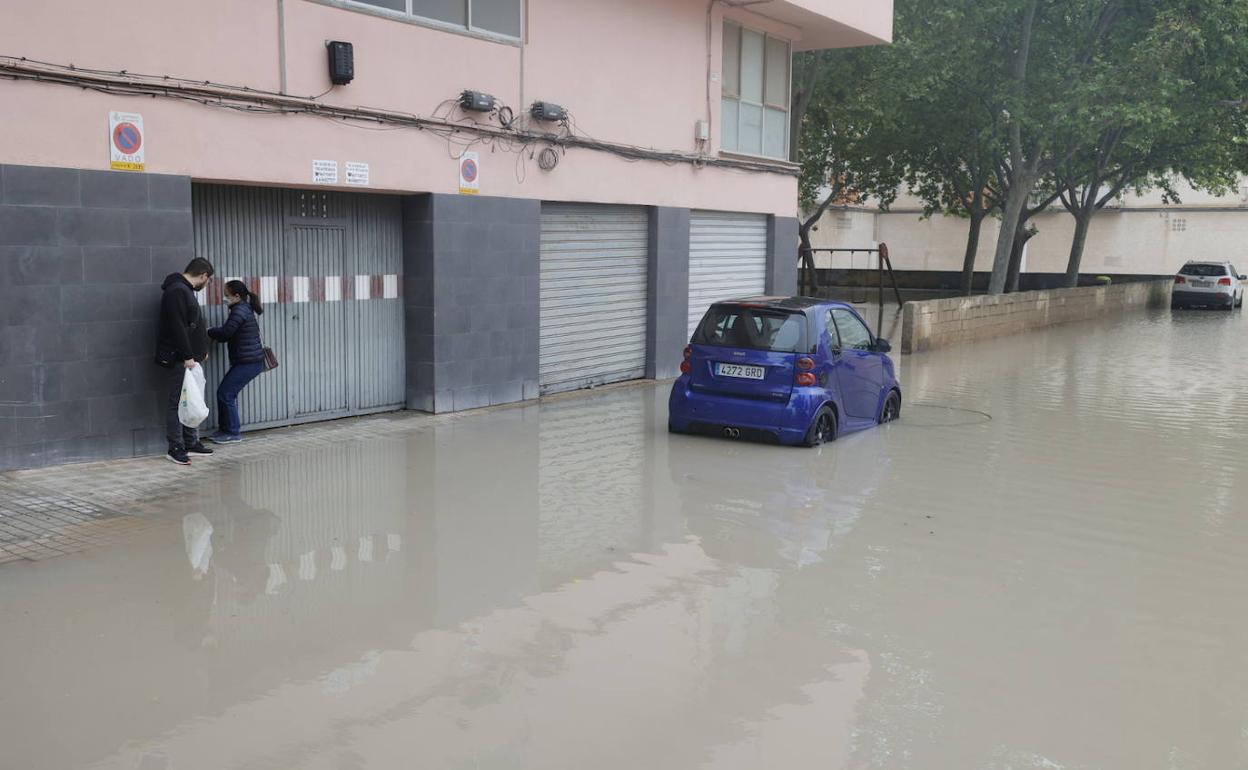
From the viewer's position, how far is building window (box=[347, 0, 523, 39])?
11.6m

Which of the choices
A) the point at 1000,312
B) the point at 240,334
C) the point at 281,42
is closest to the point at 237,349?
the point at 240,334

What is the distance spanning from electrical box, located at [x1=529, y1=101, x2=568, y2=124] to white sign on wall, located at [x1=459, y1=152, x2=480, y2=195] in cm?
106

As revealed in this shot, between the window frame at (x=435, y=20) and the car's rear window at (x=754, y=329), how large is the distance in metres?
4.27

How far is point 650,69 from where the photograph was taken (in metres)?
15.3

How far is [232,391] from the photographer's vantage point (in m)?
10.2

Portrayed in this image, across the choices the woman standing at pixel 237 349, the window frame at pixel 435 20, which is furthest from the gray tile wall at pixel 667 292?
the woman standing at pixel 237 349

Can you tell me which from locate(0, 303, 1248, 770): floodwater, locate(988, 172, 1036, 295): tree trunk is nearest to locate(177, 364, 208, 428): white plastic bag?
locate(0, 303, 1248, 770): floodwater

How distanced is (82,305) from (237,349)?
141 centimetres

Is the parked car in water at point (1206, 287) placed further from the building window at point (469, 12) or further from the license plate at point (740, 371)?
the license plate at point (740, 371)

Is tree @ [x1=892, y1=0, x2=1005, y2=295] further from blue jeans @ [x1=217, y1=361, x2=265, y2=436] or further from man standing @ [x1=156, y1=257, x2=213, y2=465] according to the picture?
man standing @ [x1=156, y1=257, x2=213, y2=465]

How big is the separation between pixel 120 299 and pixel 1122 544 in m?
7.97

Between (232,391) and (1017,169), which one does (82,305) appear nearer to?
(232,391)

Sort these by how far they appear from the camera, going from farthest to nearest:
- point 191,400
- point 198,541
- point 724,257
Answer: point 724,257 → point 191,400 → point 198,541

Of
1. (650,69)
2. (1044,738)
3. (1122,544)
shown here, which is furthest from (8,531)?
(650,69)
